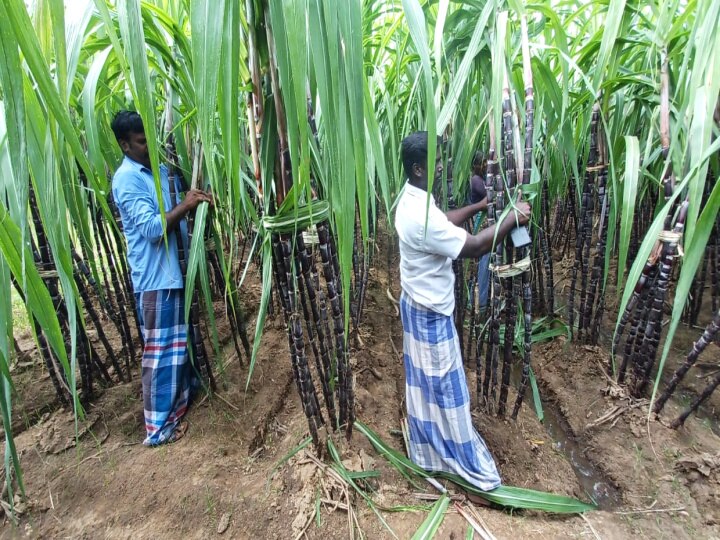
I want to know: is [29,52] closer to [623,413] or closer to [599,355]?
[623,413]

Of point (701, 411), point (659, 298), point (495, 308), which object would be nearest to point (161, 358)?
point (495, 308)

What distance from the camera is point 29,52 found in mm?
443

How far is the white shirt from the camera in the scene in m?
1.29

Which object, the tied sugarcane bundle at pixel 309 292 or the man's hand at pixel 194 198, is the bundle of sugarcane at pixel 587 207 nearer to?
the tied sugarcane bundle at pixel 309 292

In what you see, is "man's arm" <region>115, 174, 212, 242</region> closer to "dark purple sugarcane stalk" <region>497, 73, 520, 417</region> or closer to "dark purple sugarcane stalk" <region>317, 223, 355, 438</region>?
"dark purple sugarcane stalk" <region>317, 223, 355, 438</region>

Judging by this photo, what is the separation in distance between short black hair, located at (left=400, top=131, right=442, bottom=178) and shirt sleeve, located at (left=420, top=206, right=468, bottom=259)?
190 mm

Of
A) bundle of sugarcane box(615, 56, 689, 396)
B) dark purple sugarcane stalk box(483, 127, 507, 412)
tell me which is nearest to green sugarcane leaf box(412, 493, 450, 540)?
dark purple sugarcane stalk box(483, 127, 507, 412)

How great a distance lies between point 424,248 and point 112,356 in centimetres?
171

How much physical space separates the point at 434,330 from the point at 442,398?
0.26 metres

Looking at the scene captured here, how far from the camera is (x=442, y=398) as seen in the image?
56.9 inches

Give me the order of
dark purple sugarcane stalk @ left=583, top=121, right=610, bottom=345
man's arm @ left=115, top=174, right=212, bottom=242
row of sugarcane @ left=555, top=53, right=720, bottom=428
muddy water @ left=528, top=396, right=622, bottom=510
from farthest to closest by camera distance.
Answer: dark purple sugarcane stalk @ left=583, top=121, right=610, bottom=345, muddy water @ left=528, top=396, right=622, bottom=510, man's arm @ left=115, top=174, right=212, bottom=242, row of sugarcane @ left=555, top=53, right=720, bottom=428

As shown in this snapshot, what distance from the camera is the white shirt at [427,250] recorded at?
129 cm

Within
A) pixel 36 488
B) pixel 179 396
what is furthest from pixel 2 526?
pixel 179 396

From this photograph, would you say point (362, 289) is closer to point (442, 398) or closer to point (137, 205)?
point (442, 398)
